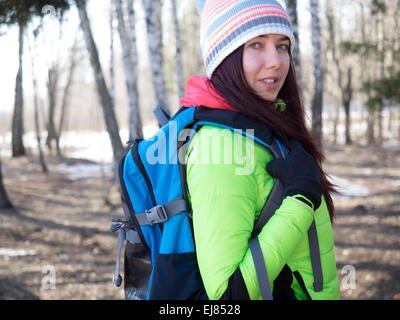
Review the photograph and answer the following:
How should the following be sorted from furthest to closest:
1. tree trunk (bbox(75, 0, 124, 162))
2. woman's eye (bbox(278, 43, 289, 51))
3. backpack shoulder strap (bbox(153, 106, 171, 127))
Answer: tree trunk (bbox(75, 0, 124, 162)) → backpack shoulder strap (bbox(153, 106, 171, 127)) → woman's eye (bbox(278, 43, 289, 51))

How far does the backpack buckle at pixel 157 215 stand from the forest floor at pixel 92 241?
3477 millimetres

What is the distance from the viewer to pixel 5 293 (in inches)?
167

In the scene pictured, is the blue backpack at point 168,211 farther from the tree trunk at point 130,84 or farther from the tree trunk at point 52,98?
the tree trunk at point 52,98

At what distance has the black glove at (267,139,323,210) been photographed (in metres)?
1.24

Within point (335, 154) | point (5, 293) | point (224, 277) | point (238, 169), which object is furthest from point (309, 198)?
point (335, 154)

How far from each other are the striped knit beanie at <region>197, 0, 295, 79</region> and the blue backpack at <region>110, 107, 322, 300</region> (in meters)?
0.28

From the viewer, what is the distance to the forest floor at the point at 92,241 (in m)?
4.46

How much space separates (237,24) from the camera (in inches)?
54.6

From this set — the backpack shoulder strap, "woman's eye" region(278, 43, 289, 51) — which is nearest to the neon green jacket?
the backpack shoulder strap

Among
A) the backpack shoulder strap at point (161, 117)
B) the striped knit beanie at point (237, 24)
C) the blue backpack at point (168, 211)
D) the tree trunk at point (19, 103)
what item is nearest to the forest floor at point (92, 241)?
the tree trunk at point (19, 103)

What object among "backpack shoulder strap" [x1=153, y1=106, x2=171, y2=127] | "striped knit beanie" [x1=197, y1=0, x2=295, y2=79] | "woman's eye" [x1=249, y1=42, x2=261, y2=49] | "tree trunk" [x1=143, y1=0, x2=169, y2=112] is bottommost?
"backpack shoulder strap" [x1=153, y1=106, x2=171, y2=127]

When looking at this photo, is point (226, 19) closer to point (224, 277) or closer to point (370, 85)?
point (224, 277)

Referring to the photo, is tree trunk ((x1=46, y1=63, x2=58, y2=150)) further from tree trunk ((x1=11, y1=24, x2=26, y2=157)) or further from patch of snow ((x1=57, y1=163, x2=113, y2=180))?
patch of snow ((x1=57, y1=163, x2=113, y2=180))

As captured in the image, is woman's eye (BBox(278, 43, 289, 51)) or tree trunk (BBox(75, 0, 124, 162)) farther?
tree trunk (BBox(75, 0, 124, 162))
